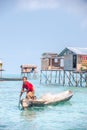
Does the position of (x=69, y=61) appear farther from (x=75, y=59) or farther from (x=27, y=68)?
(x=27, y=68)

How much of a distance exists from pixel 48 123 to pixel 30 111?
12.9 feet

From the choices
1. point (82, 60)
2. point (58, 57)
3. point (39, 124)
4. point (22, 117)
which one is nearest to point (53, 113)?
point (22, 117)

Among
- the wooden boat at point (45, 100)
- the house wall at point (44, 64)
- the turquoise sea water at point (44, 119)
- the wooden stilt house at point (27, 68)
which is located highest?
the house wall at point (44, 64)

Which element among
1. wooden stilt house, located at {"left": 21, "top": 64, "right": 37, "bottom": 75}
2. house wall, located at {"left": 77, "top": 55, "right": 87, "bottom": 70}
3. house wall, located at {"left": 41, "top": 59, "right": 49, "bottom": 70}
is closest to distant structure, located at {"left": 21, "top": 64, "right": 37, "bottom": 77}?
wooden stilt house, located at {"left": 21, "top": 64, "right": 37, "bottom": 75}

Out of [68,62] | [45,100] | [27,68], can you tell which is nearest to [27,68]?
[27,68]

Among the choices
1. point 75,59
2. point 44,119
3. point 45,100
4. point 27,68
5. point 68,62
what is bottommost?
point 44,119

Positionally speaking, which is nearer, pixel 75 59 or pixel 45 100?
pixel 45 100

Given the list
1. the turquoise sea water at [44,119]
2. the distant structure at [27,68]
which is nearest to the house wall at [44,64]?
the distant structure at [27,68]

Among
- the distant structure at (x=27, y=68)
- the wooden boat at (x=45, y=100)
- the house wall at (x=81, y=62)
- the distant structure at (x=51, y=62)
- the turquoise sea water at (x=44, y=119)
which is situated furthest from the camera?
the distant structure at (x=27, y=68)

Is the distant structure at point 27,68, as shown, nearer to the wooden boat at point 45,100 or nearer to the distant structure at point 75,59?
the distant structure at point 75,59

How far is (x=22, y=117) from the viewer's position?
67.4ft

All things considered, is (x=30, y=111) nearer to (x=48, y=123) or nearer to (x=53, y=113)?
(x=53, y=113)

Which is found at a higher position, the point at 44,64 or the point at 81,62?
the point at 81,62

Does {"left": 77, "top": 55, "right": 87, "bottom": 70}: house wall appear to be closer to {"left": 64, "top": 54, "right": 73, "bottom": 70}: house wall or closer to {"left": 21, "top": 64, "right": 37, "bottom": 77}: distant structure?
{"left": 64, "top": 54, "right": 73, "bottom": 70}: house wall
